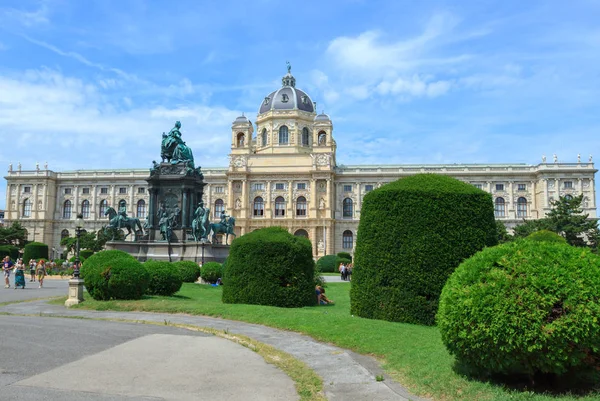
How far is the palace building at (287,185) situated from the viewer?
242 feet

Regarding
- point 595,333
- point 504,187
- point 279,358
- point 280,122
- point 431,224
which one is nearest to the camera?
point 595,333

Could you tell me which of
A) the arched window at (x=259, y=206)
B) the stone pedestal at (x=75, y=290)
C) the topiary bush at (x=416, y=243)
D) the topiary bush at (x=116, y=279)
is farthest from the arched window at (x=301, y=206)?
the topiary bush at (x=416, y=243)

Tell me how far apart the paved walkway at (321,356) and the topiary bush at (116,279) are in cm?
131

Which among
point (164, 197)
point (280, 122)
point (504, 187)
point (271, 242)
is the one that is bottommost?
point (271, 242)

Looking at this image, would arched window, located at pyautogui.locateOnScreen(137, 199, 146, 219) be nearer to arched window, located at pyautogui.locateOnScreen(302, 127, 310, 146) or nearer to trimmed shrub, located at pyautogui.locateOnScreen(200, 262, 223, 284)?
arched window, located at pyautogui.locateOnScreen(302, 127, 310, 146)

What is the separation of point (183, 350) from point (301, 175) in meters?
66.6

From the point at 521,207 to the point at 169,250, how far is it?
59.6m

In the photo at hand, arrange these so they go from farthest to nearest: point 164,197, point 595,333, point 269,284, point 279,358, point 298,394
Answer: point 164,197
point 269,284
point 279,358
point 298,394
point 595,333

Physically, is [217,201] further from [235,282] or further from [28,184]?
[235,282]

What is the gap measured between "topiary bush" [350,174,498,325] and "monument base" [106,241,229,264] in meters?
17.3

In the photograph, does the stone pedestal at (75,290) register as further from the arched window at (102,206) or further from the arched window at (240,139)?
the arched window at (102,206)

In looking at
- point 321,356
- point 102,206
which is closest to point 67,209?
point 102,206

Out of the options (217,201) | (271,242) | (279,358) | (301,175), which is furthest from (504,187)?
(279,358)

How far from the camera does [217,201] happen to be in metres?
81.0
